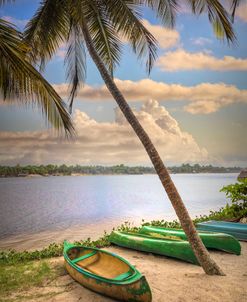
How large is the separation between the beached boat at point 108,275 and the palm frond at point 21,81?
2.61 meters

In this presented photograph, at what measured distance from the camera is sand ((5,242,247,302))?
15.9 feet

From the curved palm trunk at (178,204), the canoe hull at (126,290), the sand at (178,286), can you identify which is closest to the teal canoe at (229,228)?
the sand at (178,286)

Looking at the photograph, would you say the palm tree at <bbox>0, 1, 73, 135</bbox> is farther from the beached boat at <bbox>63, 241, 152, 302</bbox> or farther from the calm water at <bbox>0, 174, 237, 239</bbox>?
the calm water at <bbox>0, 174, 237, 239</bbox>

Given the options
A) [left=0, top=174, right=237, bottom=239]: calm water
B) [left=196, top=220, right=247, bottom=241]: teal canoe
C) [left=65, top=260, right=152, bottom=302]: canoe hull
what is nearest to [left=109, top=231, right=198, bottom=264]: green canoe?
[left=196, top=220, right=247, bottom=241]: teal canoe

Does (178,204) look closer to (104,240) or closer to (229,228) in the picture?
(229,228)

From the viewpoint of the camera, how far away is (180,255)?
6805mm

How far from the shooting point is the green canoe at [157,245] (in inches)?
266

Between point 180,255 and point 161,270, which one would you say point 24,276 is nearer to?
point 161,270

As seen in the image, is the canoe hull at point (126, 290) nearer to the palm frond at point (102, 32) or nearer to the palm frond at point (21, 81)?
the palm frond at point (21, 81)

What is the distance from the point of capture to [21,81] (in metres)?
4.08

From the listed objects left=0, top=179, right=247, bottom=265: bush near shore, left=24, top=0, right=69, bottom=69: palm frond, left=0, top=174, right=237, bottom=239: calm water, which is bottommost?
left=0, top=174, right=237, bottom=239: calm water

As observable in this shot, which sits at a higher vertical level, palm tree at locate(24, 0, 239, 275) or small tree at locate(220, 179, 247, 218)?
palm tree at locate(24, 0, 239, 275)

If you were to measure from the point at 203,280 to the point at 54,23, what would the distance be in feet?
21.3

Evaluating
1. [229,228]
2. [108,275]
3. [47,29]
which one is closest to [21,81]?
[47,29]
